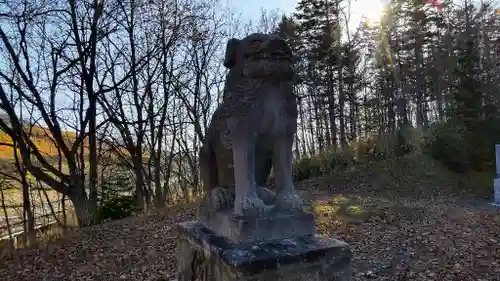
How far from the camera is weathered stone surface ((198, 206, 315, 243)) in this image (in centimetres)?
233

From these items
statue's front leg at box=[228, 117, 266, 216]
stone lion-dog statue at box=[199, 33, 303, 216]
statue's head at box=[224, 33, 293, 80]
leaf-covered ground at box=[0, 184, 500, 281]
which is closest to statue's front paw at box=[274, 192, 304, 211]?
stone lion-dog statue at box=[199, 33, 303, 216]

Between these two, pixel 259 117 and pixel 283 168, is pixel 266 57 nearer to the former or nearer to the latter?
pixel 259 117

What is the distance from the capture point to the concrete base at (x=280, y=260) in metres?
2.15

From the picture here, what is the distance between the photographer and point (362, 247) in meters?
5.05

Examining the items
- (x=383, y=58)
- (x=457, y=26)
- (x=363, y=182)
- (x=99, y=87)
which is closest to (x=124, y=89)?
(x=99, y=87)

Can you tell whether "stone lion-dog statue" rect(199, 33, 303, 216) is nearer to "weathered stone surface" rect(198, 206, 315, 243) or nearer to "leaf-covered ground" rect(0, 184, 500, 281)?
"weathered stone surface" rect(198, 206, 315, 243)

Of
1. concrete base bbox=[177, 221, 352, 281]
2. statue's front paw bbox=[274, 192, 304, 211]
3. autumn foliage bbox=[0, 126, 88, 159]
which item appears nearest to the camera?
concrete base bbox=[177, 221, 352, 281]

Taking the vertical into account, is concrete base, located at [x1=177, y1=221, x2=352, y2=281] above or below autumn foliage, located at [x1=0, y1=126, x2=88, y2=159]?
below

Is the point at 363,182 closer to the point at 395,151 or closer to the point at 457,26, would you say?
the point at 395,151

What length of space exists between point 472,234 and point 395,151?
8489 millimetres

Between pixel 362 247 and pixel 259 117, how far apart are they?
3400 millimetres

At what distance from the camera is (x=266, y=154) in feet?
8.70

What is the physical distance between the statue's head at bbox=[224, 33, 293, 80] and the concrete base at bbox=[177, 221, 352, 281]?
106 cm

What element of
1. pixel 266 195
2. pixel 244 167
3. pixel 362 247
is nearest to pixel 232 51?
pixel 244 167
